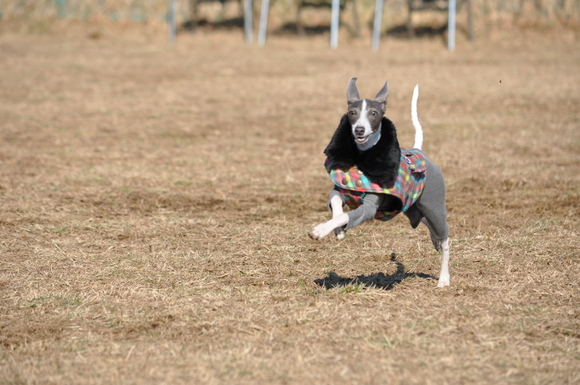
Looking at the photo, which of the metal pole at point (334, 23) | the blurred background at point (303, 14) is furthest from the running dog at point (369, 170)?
the blurred background at point (303, 14)

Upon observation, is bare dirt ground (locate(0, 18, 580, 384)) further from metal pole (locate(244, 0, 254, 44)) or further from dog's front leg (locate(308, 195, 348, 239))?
metal pole (locate(244, 0, 254, 44))

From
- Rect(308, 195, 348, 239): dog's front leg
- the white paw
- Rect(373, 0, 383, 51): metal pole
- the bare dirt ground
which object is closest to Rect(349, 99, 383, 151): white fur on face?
Rect(308, 195, 348, 239): dog's front leg

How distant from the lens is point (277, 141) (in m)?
11.5

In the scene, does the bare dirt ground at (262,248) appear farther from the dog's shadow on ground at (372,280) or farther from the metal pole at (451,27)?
the metal pole at (451,27)

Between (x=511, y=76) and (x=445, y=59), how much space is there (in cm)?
356

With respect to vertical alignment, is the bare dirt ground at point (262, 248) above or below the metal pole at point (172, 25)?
below

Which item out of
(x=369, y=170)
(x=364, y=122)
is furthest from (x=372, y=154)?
(x=364, y=122)

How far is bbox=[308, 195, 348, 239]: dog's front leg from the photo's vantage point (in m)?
4.53

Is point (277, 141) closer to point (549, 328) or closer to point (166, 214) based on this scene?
point (166, 214)

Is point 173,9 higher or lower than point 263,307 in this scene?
higher

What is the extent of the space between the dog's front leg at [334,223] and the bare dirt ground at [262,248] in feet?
2.07

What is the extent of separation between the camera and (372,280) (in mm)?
5762

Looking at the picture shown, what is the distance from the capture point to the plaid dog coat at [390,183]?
15.8ft

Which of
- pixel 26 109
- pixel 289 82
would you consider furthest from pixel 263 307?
pixel 289 82
